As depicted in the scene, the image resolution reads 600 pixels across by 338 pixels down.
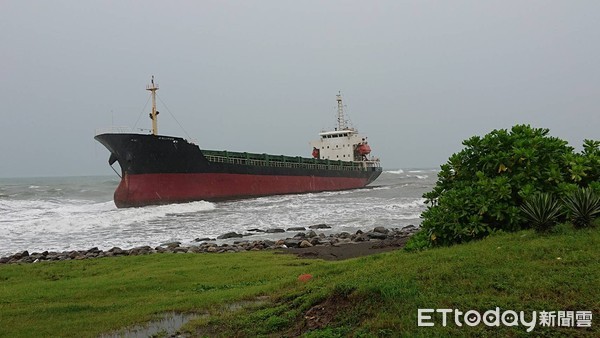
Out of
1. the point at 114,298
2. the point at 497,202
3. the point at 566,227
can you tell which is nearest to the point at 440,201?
the point at 497,202

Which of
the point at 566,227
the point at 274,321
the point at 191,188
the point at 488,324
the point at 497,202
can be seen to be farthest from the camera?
the point at 191,188

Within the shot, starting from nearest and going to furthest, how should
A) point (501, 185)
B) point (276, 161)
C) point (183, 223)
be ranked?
1. point (501, 185)
2. point (183, 223)
3. point (276, 161)

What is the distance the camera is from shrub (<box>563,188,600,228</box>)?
5.67 metres

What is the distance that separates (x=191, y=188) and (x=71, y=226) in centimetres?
896

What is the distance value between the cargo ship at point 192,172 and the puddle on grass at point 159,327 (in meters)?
20.6

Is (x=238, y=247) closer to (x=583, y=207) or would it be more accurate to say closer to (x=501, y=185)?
(x=501, y=185)

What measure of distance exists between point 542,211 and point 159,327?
5.07 meters

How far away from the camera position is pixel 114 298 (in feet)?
20.6

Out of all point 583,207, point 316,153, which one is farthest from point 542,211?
point 316,153

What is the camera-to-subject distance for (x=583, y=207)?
225 inches

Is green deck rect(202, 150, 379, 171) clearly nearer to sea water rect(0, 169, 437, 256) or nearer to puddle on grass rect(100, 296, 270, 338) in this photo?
sea water rect(0, 169, 437, 256)

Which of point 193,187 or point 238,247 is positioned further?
point 193,187

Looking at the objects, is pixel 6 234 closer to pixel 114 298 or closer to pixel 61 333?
pixel 114 298

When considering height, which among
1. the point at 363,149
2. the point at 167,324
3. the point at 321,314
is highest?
the point at 363,149
